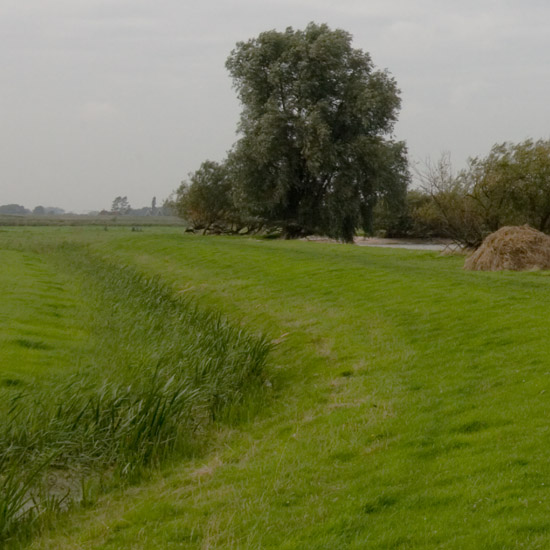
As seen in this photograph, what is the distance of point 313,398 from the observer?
1074cm

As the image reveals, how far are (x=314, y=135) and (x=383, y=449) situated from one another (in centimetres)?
3931

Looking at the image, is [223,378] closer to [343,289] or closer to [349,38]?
[343,289]

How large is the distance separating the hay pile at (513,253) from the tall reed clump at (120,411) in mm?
9153

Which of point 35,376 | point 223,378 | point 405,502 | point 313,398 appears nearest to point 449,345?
point 313,398

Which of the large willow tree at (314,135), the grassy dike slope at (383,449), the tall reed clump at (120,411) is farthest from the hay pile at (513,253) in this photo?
the large willow tree at (314,135)

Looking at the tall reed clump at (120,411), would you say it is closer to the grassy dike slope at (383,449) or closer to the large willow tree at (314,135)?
the grassy dike slope at (383,449)

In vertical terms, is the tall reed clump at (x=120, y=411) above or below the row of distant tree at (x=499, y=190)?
below

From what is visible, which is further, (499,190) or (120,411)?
(499,190)

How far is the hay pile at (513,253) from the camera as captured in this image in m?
21.7

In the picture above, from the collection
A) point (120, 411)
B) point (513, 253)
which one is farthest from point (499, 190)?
point (120, 411)

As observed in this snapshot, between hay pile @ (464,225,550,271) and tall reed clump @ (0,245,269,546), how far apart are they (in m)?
9.15

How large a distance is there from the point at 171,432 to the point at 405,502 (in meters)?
3.99

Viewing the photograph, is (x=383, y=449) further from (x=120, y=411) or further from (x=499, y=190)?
(x=499, y=190)

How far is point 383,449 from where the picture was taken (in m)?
7.84
